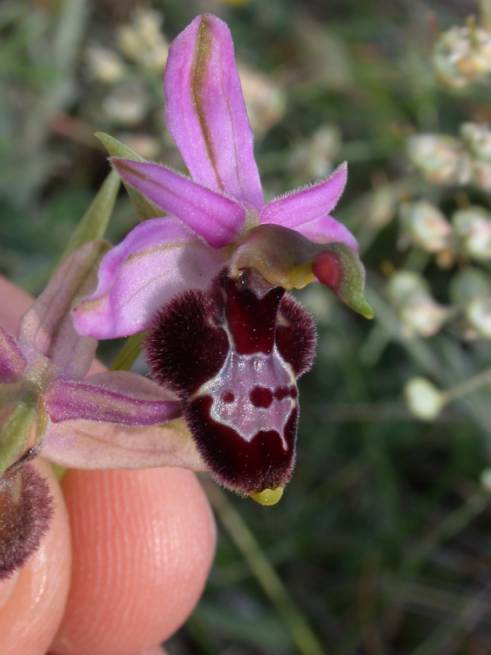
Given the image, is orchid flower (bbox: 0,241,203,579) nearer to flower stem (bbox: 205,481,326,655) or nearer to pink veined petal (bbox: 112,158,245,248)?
pink veined petal (bbox: 112,158,245,248)

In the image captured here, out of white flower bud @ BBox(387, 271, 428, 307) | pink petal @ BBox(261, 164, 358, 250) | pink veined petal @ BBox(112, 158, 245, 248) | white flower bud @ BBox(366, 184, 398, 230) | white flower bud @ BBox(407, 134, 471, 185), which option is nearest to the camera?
pink veined petal @ BBox(112, 158, 245, 248)

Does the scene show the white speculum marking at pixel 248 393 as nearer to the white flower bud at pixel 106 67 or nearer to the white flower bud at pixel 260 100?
the white flower bud at pixel 260 100

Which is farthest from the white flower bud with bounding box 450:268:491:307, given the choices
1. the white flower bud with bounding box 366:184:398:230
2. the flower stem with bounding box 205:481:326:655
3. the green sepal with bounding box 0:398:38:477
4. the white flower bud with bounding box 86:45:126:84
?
the green sepal with bounding box 0:398:38:477

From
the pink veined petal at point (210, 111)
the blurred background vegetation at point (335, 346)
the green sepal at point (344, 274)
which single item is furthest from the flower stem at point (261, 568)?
the green sepal at point (344, 274)

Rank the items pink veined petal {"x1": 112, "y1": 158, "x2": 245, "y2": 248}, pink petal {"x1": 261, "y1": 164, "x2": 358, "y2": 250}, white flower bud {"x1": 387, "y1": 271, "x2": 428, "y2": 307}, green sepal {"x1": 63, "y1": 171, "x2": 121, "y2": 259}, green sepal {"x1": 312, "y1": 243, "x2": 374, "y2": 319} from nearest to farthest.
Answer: green sepal {"x1": 312, "y1": 243, "x2": 374, "y2": 319} < pink veined petal {"x1": 112, "y1": 158, "x2": 245, "y2": 248} < pink petal {"x1": 261, "y1": 164, "x2": 358, "y2": 250} < green sepal {"x1": 63, "y1": 171, "x2": 121, "y2": 259} < white flower bud {"x1": 387, "y1": 271, "x2": 428, "y2": 307}

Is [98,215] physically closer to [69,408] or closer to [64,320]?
[64,320]

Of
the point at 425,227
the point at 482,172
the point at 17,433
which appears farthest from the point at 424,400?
the point at 17,433

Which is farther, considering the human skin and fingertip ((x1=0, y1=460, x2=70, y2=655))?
the human skin
